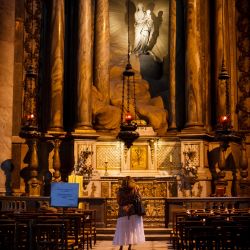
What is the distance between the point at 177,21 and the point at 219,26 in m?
1.30

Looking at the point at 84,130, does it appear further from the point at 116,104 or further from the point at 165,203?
the point at 165,203

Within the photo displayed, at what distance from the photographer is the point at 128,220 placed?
469 inches

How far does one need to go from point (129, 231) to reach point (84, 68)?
772cm

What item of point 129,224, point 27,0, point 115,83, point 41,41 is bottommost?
point 129,224

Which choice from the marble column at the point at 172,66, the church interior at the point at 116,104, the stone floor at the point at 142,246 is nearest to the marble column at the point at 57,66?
the church interior at the point at 116,104

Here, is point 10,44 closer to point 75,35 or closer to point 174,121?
point 75,35

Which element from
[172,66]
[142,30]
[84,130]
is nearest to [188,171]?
[84,130]

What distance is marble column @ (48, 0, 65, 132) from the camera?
1853 centimetres

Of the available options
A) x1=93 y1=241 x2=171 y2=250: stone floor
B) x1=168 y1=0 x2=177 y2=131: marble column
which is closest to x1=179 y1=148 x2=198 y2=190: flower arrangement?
x1=168 y1=0 x2=177 y2=131: marble column

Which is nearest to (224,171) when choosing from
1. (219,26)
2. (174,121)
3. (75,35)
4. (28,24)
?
(174,121)

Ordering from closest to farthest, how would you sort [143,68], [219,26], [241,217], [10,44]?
[241,217]
[10,44]
[219,26]
[143,68]

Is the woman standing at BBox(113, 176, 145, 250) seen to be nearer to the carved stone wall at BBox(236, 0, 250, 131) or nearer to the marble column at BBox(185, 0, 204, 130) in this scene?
the marble column at BBox(185, 0, 204, 130)

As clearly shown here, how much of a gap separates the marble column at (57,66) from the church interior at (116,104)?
0.03m

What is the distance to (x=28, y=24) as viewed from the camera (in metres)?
19.6
